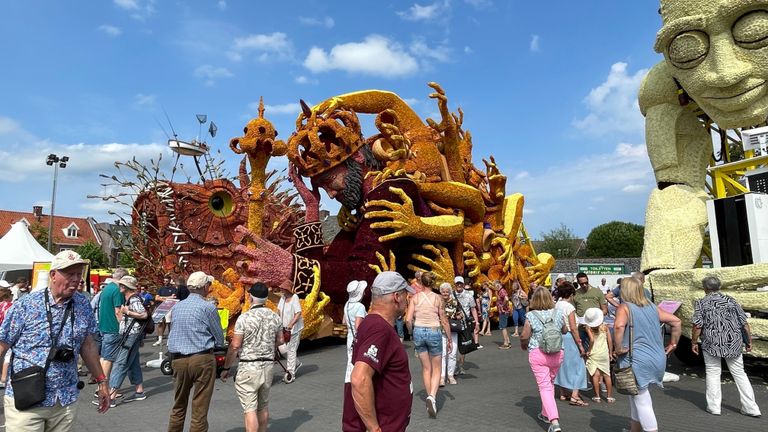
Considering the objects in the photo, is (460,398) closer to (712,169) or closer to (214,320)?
(214,320)

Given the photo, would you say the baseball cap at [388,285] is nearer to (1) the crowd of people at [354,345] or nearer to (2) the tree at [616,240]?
(1) the crowd of people at [354,345]

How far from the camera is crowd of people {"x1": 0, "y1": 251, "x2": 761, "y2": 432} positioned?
245 centimetres

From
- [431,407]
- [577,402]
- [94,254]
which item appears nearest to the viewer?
[431,407]

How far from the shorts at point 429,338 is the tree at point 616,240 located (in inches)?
1679

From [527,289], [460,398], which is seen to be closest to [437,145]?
[527,289]

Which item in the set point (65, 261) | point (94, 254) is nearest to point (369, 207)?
point (65, 261)

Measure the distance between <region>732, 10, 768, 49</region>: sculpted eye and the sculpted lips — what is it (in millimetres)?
527

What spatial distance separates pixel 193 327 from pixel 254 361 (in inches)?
22.8

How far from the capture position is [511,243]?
13539 mm

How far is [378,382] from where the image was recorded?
234 centimetres

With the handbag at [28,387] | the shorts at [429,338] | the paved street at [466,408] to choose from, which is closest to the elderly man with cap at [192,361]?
the paved street at [466,408]

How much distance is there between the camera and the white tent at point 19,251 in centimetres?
1486

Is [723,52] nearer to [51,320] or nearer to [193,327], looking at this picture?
[193,327]

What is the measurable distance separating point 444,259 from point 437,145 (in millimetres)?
2958
